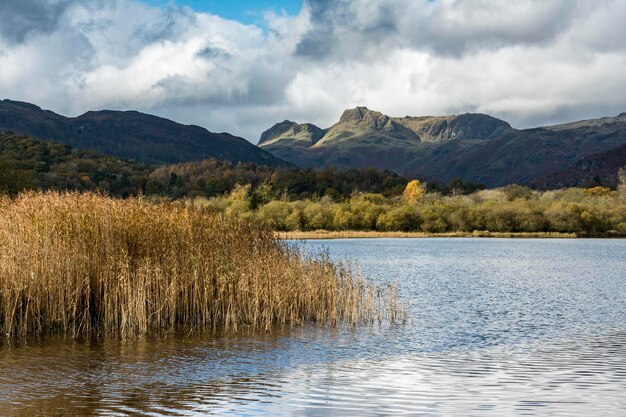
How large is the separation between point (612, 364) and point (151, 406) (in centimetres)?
888

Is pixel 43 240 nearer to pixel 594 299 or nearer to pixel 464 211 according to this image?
pixel 594 299

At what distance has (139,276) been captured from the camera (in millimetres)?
15875

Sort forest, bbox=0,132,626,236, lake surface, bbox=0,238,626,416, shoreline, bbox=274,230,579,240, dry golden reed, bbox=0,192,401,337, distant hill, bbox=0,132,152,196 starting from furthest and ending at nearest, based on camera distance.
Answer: distant hill, bbox=0,132,152,196, forest, bbox=0,132,626,236, shoreline, bbox=274,230,579,240, dry golden reed, bbox=0,192,401,337, lake surface, bbox=0,238,626,416

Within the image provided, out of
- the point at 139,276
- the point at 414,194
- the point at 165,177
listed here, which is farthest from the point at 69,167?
the point at 139,276

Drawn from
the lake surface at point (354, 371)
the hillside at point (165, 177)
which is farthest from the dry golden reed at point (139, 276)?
the hillside at point (165, 177)

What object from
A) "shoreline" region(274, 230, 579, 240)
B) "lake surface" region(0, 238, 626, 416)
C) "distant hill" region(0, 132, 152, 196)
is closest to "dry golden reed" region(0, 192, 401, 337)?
"lake surface" region(0, 238, 626, 416)

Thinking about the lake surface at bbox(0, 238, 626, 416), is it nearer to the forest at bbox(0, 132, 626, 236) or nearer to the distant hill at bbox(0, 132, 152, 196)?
the forest at bbox(0, 132, 626, 236)

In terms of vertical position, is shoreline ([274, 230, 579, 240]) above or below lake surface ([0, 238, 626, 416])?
above

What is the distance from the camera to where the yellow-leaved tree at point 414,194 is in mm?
124281

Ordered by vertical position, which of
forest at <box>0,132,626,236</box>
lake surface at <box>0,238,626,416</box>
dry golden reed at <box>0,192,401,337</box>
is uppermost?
forest at <box>0,132,626,236</box>

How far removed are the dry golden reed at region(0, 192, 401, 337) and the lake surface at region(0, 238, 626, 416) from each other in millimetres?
937

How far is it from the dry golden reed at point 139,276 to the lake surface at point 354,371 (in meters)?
0.94

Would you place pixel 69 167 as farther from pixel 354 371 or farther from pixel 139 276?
pixel 354 371

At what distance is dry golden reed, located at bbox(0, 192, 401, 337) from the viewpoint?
51.3 feet
